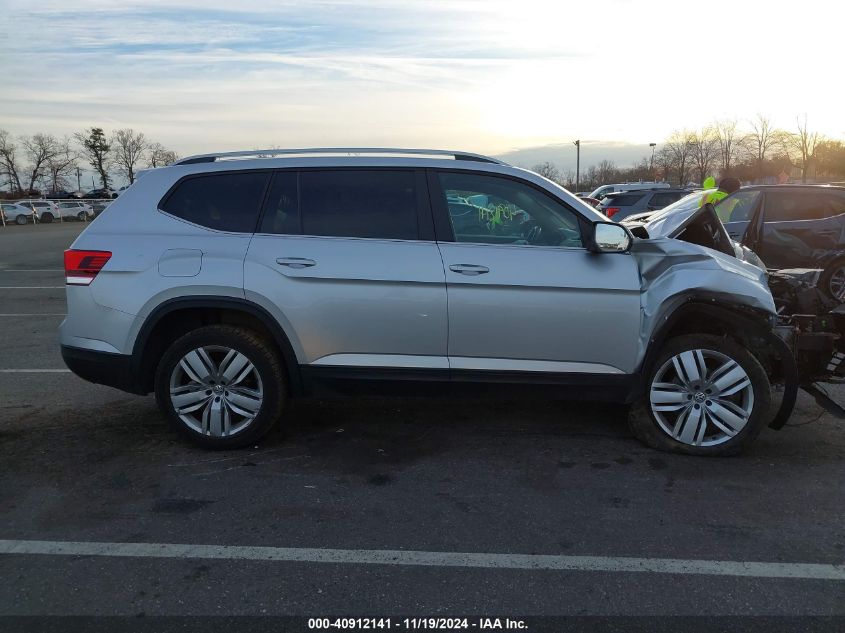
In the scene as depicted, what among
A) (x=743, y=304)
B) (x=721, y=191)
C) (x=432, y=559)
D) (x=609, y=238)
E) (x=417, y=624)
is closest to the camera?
(x=417, y=624)

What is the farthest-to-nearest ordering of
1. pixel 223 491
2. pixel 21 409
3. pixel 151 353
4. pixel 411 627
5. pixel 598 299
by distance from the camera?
pixel 21 409 → pixel 151 353 → pixel 598 299 → pixel 223 491 → pixel 411 627

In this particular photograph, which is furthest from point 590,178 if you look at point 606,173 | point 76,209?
point 76,209

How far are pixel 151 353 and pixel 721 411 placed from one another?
371 centimetres

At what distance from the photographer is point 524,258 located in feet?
13.1

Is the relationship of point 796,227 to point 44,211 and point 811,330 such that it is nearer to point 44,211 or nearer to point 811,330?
point 811,330

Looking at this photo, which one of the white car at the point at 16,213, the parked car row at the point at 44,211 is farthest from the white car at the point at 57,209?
the white car at the point at 16,213

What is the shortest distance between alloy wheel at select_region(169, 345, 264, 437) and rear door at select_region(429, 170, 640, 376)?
133 centimetres

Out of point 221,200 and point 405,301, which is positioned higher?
point 221,200

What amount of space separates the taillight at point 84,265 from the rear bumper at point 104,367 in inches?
18.1

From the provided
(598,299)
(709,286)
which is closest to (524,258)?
(598,299)

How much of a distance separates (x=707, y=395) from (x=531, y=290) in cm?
132

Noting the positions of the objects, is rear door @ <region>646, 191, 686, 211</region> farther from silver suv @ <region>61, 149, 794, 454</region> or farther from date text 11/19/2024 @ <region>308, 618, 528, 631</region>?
date text 11/19/2024 @ <region>308, 618, 528, 631</region>

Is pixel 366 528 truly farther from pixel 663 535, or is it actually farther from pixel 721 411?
pixel 721 411

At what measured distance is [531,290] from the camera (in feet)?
13.0
